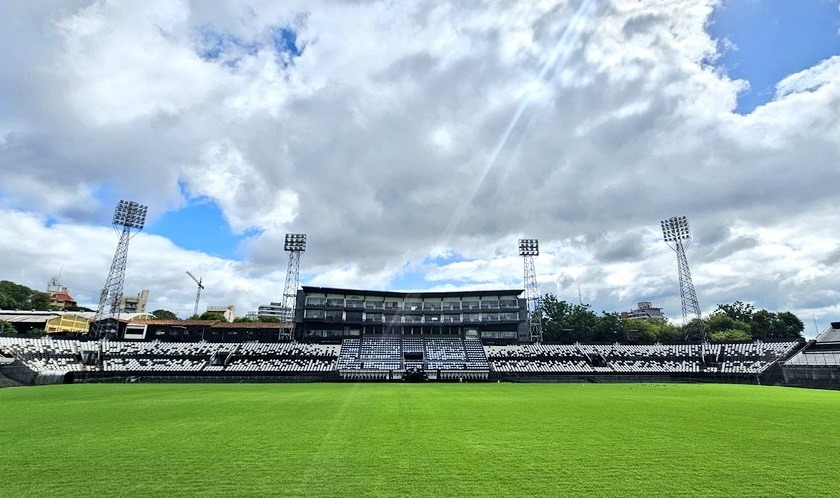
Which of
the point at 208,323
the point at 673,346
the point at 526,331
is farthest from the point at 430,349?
the point at 208,323

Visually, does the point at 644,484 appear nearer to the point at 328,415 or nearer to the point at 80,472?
the point at 80,472

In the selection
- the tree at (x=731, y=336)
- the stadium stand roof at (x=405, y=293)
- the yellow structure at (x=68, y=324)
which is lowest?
the tree at (x=731, y=336)

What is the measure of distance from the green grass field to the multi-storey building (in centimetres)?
5758

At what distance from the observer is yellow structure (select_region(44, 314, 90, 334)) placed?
231 ft

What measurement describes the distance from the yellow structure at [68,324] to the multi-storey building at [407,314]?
3837 cm

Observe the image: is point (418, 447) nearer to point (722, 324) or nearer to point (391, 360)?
point (391, 360)

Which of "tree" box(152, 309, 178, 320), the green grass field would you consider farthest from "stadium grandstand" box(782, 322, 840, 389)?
"tree" box(152, 309, 178, 320)

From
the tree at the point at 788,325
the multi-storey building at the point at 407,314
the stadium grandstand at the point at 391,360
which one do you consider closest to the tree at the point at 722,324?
the tree at the point at 788,325

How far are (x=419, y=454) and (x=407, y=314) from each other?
68.5 meters

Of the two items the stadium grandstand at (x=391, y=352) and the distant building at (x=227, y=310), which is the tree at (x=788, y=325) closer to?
the stadium grandstand at (x=391, y=352)

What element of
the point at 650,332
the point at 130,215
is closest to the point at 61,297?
the point at 130,215

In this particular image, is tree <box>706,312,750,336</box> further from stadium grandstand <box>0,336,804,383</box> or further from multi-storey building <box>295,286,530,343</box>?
multi-storey building <box>295,286,530,343</box>

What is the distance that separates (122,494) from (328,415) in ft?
37.4

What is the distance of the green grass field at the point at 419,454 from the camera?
7.55 m
